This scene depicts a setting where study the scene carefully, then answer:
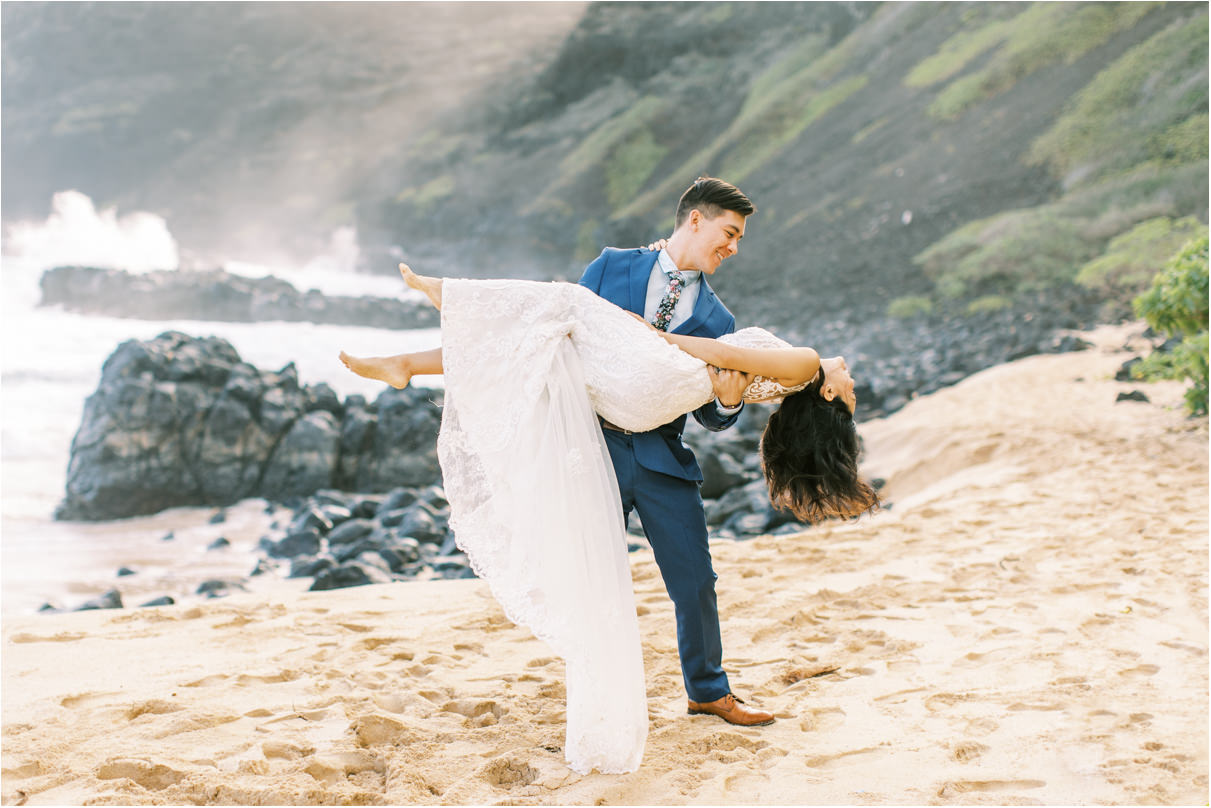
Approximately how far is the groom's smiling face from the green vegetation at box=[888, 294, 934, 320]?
621 inches

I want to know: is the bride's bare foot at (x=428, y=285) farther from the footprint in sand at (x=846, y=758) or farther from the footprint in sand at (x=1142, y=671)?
the footprint in sand at (x=1142, y=671)

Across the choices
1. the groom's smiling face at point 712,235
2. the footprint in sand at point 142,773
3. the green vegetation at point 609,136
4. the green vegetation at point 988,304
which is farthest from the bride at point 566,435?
the green vegetation at point 609,136

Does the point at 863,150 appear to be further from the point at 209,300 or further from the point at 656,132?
the point at 209,300

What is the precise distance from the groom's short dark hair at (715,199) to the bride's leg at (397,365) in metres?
0.77

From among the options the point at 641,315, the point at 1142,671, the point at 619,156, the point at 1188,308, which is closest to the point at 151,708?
the point at 641,315

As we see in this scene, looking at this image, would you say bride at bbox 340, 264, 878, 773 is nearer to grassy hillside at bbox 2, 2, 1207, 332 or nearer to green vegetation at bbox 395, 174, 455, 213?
grassy hillside at bbox 2, 2, 1207, 332

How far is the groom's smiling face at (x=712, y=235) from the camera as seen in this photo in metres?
2.46

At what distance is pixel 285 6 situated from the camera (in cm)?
4647

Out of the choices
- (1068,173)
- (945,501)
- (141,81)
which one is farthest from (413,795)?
(141,81)

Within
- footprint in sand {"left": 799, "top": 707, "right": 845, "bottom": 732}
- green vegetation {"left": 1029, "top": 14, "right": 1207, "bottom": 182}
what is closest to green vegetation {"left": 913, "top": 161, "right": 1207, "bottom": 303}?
green vegetation {"left": 1029, "top": 14, "right": 1207, "bottom": 182}

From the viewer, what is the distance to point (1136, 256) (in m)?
14.8

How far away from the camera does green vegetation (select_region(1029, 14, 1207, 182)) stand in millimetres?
16891

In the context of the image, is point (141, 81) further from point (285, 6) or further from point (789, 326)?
point (789, 326)

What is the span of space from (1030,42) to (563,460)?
2394cm
